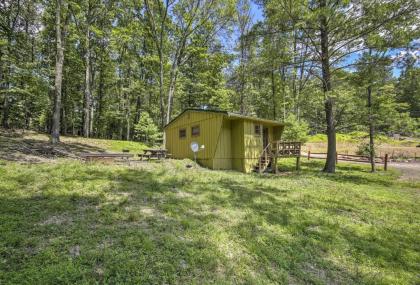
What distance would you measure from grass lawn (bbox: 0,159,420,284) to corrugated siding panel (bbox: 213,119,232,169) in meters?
4.63

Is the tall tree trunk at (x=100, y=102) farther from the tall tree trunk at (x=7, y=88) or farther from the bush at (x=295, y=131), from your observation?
the bush at (x=295, y=131)

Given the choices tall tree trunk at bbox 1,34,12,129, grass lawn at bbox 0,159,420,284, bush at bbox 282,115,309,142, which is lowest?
grass lawn at bbox 0,159,420,284

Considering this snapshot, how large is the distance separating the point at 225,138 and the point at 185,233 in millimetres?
8529

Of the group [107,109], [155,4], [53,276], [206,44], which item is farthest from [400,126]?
[107,109]

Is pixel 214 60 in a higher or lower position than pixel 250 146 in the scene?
higher

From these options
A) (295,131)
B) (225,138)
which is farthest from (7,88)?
(295,131)

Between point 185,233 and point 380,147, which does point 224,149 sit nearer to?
point 185,233

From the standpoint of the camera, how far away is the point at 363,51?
11547 mm

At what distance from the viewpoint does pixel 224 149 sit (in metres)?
12.4

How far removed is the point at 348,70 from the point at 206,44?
13671mm

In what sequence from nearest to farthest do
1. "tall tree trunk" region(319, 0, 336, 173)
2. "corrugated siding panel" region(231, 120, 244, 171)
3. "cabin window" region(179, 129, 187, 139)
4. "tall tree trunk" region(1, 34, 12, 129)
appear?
"tall tree trunk" region(319, 0, 336, 173) → "corrugated siding panel" region(231, 120, 244, 171) → "cabin window" region(179, 129, 187, 139) → "tall tree trunk" region(1, 34, 12, 129)

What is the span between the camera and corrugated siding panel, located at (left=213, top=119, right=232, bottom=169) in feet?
39.5

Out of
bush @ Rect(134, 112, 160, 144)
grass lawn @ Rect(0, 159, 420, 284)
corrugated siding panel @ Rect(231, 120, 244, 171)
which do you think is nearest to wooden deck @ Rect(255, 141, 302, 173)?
corrugated siding panel @ Rect(231, 120, 244, 171)

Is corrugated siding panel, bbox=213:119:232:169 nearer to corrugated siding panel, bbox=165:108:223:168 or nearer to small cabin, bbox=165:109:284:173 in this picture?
small cabin, bbox=165:109:284:173
